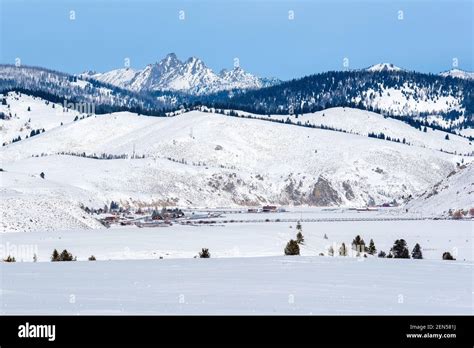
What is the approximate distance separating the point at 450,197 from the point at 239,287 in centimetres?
13287

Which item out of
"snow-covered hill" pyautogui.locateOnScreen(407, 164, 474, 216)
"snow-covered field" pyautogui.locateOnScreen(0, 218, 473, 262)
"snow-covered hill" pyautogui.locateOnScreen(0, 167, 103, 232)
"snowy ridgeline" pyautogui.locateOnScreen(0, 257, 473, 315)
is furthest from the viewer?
"snow-covered hill" pyautogui.locateOnScreen(407, 164, 474, 216)

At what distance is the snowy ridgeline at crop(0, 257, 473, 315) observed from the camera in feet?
82.6

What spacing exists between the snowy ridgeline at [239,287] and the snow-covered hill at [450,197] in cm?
11069

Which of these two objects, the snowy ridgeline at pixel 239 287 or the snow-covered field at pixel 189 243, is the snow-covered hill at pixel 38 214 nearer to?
the snow-covered field at pixel 189 243

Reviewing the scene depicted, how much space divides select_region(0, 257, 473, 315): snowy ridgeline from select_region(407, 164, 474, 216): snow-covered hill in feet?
363

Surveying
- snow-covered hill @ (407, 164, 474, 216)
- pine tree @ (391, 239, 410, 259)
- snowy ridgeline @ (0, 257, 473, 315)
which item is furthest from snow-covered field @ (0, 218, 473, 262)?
snow-covered hill @ (407, 164, 474, 216)

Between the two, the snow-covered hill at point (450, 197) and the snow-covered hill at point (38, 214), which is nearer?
the snow-covered hill at point (38, 214)

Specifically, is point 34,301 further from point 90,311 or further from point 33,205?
point 33,205

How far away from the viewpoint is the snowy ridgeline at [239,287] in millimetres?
25188

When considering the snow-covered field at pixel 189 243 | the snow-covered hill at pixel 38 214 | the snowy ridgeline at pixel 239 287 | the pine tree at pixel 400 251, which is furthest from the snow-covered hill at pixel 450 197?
the snowy ridgeline at pixel 239 287

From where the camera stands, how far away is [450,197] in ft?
518

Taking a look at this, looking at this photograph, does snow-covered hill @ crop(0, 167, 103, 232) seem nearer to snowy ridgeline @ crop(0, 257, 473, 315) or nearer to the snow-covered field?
the snow-covered field

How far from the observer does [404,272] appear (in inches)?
1432
